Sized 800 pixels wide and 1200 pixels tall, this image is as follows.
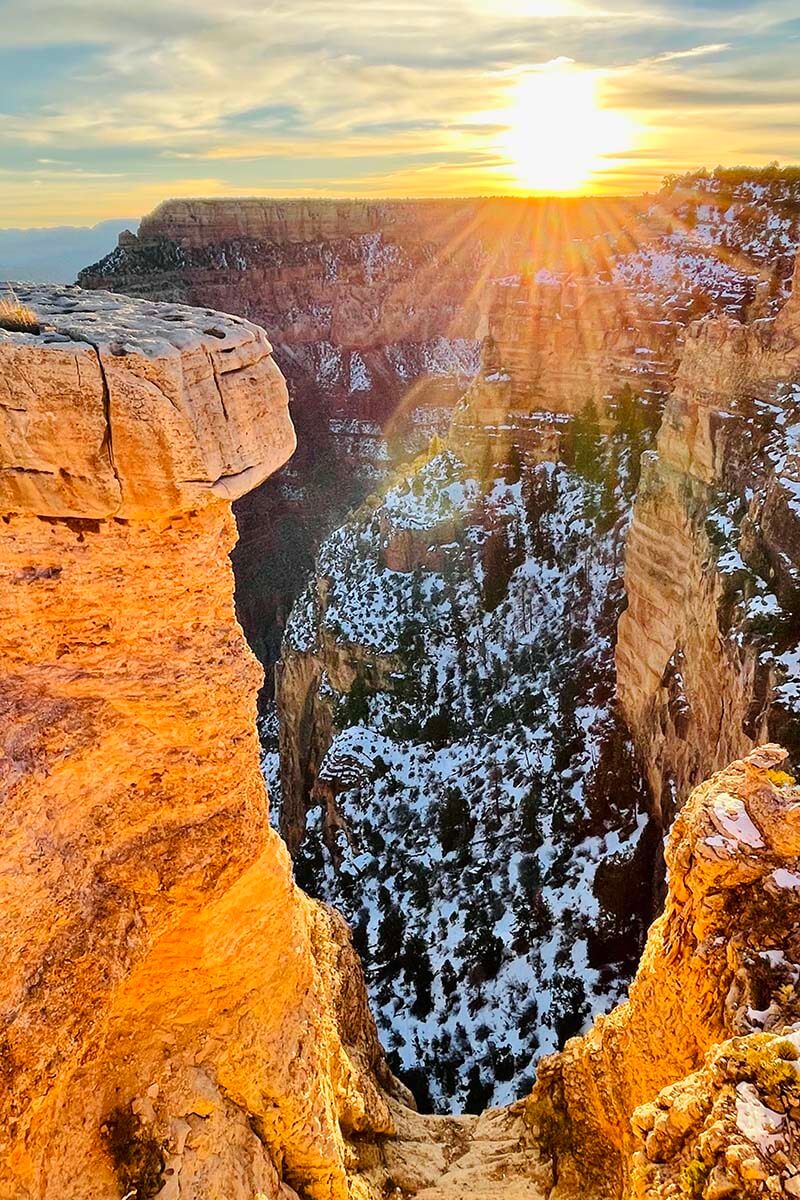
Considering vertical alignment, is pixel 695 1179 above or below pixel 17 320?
below

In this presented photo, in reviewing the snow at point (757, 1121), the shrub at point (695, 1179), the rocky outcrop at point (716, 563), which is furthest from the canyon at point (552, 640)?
the shrub at point (695, 1179)

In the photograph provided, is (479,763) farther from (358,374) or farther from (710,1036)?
(358,374)

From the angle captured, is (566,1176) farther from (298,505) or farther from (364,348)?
(364,348)

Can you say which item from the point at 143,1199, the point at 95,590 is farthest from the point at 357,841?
the point at 95,590

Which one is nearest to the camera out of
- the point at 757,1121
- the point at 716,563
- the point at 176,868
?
the point at 757,1121

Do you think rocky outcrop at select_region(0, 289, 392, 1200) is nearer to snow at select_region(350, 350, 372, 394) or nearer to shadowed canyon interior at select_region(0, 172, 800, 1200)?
shadowed canyon interior at select_region(0, 172, 800, 1200)

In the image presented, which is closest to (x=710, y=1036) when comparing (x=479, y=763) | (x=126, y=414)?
(x=126, y=414)

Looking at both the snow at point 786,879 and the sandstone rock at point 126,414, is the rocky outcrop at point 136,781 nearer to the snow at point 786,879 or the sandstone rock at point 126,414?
the sandstone rock at point 126,414
